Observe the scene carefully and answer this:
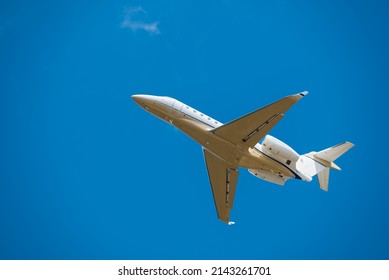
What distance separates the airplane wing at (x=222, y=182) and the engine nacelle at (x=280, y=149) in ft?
12.0

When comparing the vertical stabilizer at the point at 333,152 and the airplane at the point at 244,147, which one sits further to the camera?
the vertical stabilizer at the point at 333,152

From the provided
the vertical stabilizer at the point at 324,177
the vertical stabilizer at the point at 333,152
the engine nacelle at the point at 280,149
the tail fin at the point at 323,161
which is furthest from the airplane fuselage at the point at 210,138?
the vertical stabilizer at the point at 333,152

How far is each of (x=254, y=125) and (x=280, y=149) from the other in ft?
8.97

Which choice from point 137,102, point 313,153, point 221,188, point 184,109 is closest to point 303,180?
point 313,153

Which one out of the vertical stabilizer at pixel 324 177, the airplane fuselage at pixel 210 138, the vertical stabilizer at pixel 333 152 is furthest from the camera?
the vertical stabilizer at pixel 324 177

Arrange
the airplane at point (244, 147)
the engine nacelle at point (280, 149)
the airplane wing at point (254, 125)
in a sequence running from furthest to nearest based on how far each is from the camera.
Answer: the engine nacelle at point (280, 149)
the airplane at point (244, 147)
the airplane wing at point (254, 125)

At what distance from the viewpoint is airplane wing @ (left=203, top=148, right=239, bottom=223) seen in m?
37.9

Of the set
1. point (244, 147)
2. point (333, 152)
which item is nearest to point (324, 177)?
point (333, 152)

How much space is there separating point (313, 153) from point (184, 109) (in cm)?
1052

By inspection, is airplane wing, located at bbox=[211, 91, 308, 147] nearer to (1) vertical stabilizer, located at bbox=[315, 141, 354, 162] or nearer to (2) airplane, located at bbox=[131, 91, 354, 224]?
(2) airplane, located at bbox=[131, 91, 354, 224]

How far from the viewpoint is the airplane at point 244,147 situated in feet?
110

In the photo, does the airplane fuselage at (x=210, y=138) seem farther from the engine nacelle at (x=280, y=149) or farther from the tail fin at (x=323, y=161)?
the tail fin at (x=323, y=161)

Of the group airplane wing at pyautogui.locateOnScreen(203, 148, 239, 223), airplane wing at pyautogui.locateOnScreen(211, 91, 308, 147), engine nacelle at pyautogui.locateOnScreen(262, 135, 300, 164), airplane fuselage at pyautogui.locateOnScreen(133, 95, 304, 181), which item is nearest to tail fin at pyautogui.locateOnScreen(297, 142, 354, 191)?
airplane fuselage at pyautogui.locateOnScreen(133, 95, 304, 181)

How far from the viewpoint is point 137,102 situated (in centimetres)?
3694
